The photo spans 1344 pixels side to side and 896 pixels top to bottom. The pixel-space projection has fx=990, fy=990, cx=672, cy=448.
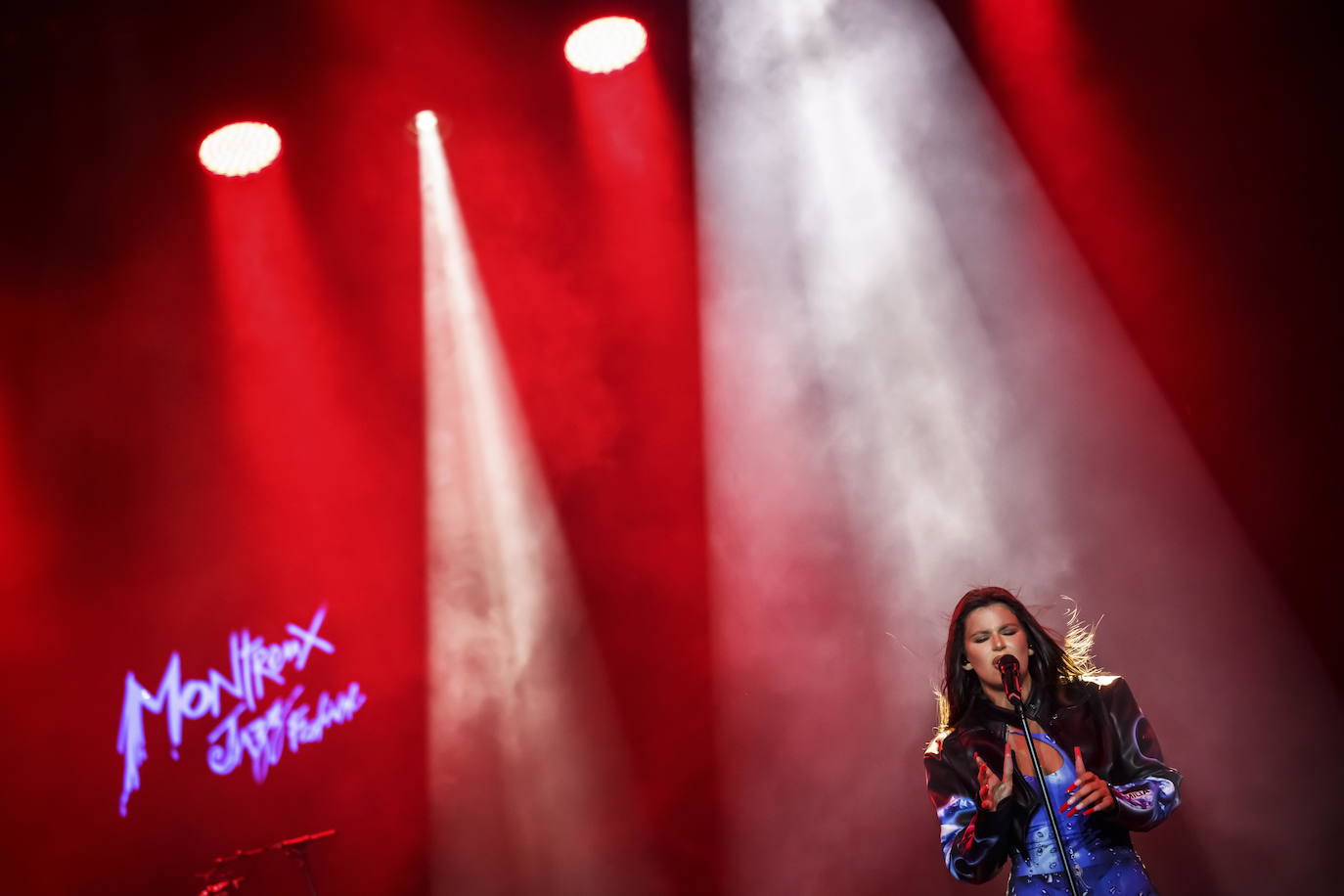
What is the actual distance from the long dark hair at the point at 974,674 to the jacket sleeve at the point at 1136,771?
0.43ft

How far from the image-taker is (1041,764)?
269 centimetres

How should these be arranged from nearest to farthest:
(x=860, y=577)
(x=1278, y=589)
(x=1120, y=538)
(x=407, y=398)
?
(x=1278, y=589)
(x=1120, y=538)
(x=860, y=577)
(x=407, y=398)

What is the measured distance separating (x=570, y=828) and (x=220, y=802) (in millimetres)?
1730

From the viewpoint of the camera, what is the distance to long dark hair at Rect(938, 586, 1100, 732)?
9.31 ft

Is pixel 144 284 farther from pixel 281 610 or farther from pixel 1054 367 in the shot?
pixel 1054 367

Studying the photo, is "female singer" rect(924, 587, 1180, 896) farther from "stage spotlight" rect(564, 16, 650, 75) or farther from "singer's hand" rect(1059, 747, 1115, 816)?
"stage spotlight" rect(564, 16, 650, 75)

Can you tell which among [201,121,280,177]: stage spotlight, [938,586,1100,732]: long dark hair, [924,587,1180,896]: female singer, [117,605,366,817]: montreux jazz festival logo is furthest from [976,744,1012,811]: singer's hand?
[201,121,280,177]: stage spotlight

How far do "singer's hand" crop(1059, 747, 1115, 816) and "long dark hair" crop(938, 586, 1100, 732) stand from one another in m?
0.46

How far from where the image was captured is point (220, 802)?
489 cm

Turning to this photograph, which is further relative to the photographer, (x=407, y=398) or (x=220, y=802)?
(x=407, y=398)

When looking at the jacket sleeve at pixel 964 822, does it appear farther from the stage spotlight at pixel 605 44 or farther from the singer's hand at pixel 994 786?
the stage spotlight at pixel 605 44

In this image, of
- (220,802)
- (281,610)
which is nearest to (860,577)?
(281,610)

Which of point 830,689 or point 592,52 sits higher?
point 592,52

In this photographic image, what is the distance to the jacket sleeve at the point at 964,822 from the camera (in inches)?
97.8
